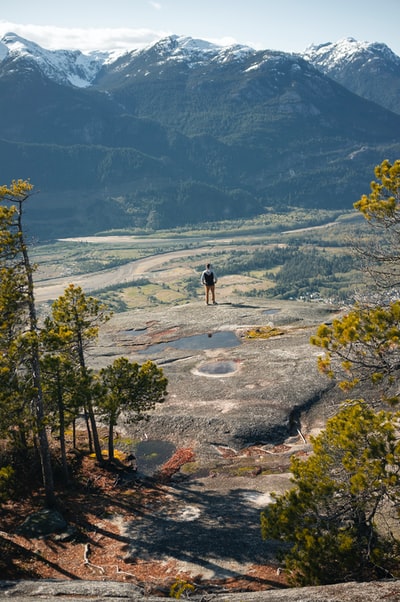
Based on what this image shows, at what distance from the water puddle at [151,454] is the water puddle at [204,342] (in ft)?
41.9

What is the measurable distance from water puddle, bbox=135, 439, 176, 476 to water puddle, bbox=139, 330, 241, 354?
12.8 metres

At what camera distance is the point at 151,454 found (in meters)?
29.3

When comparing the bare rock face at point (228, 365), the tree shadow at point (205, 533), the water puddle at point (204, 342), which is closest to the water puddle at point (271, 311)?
the bare rock face at point (228, 365)

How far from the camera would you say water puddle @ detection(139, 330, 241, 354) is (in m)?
42.1

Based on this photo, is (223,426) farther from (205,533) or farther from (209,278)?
(209,278)

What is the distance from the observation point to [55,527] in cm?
2181

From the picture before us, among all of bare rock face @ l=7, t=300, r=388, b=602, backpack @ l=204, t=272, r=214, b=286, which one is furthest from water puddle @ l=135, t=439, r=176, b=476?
backpack @ l=204, t=272, r=214, b=286

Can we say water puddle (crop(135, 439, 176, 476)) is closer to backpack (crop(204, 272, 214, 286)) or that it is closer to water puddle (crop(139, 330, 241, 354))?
water puddle (crop(139, 330, 241, 354))

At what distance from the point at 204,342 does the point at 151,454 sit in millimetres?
14955

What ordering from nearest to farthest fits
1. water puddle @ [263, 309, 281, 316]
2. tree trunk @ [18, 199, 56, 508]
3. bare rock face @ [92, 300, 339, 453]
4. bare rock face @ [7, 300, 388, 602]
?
bare rock face @ [7, 300, 388, 602] < tree trunk @ [18, 199, 56, 508] < bare rock face @ [92, 300, 339, 453] < water puddle @ [263, 309, 281, 316]

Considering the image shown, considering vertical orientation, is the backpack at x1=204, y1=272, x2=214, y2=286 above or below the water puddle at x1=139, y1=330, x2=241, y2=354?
above

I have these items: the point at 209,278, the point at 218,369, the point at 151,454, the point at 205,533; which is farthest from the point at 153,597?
the point at 209,278

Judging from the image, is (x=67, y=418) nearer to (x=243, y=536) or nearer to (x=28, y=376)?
(x=28, y=376)

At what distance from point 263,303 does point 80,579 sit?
37.5m
